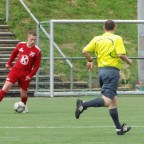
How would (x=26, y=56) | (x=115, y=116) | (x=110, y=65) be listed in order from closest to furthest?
(x=115, y=116) < (x=110, y=65) < (x=26, y=56)

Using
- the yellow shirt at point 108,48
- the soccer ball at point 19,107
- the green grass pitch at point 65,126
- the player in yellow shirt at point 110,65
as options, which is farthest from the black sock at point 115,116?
the soccer ball at point 19,107

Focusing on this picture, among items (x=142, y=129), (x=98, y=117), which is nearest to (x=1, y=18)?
(x=98, y=117)

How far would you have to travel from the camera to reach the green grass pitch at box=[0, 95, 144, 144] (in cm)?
950

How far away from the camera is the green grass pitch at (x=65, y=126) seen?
9.50 metres

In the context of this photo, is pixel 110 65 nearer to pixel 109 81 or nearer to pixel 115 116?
pixel 109 81

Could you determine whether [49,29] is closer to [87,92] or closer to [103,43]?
[87,92]

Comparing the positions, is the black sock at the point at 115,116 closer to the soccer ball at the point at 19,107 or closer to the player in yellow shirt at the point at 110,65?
the player in yellow shirt at the point at 110,65

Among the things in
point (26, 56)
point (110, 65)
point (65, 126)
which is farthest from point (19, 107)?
A: point (110, 65)

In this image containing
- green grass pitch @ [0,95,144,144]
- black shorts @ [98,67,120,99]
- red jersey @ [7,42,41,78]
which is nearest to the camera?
green grass pitch @ [0,95,144,144]

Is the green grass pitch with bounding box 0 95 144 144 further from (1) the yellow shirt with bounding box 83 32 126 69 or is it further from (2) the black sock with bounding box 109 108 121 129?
(1) the yellow shirt with bounding box 83 32 126 69

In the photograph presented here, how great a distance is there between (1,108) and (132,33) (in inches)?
320

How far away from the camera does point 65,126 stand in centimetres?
1134

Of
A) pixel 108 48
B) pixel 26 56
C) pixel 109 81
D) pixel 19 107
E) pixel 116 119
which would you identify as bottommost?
pixel 19 107

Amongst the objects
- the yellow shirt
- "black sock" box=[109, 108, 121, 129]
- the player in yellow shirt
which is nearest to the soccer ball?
the player in yellow shirt
